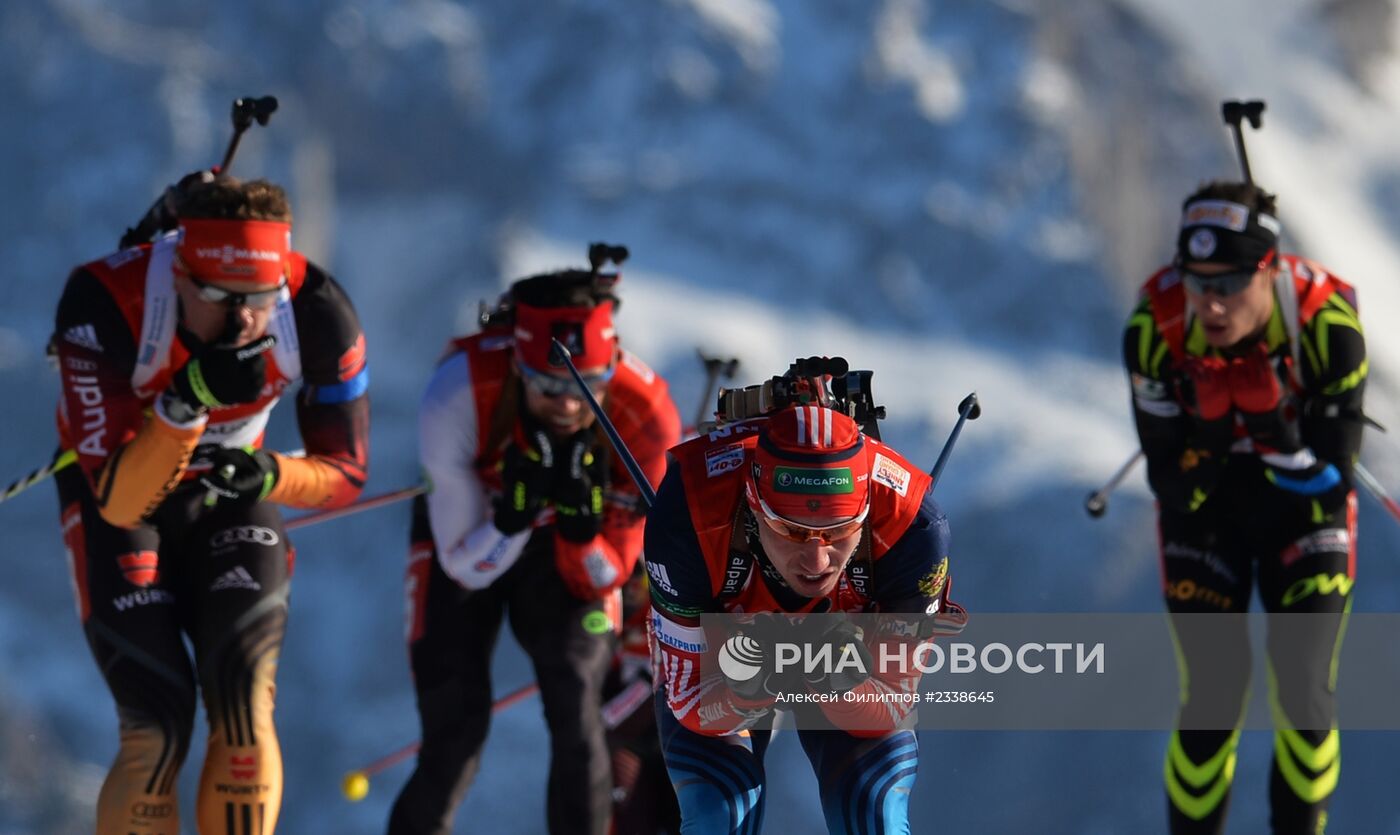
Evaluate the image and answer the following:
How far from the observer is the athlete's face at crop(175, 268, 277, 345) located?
7.50 m

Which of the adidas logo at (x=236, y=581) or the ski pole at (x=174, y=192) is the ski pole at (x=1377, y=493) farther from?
the ski pole at (x=174, y=192)

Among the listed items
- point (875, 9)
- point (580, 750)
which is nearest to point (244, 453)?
point (580, 750)

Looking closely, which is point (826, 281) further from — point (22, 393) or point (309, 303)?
point (309, 303)

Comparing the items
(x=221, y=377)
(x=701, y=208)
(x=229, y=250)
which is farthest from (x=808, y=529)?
(x=701, y=208)

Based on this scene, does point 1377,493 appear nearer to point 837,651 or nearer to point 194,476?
point 837,651

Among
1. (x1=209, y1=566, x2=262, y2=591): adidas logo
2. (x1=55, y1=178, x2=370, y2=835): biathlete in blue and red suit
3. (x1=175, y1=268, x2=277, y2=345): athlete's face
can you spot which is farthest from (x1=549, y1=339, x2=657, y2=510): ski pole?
(x1=209, y1=566, x2=262, y2=591): adidas logo

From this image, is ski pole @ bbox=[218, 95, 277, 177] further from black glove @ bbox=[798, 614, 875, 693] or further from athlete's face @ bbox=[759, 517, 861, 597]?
black glove @ bbox=[798, 614, 875, 693]

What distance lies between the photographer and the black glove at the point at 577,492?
8.65 meters

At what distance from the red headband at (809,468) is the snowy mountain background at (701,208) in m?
51.4

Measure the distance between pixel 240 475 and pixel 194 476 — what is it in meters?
0.37

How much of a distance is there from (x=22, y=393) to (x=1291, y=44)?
5264cm

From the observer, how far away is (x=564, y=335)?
848 cm

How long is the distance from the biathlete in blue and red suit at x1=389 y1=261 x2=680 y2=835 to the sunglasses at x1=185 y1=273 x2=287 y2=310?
137 centimetres

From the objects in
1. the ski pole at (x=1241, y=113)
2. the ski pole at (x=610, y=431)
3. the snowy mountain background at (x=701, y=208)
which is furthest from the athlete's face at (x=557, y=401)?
the snowy mountain background at (x=701, y=208)
